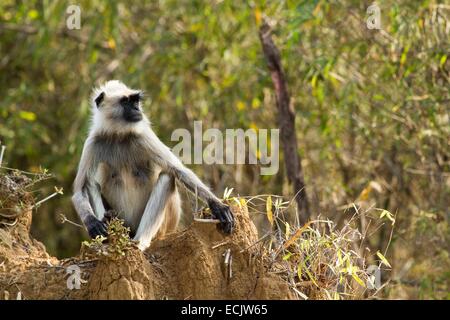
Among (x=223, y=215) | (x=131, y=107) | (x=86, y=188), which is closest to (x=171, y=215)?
(x=86, y=188)

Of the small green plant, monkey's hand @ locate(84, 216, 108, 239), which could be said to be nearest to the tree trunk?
monkey's hand @ locate(84, 216, 108, 239)

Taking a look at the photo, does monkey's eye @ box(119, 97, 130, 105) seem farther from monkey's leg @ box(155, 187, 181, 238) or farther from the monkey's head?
monkey's leg @ box(155, 187, 181, 238)

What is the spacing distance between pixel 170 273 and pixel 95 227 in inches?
38.8

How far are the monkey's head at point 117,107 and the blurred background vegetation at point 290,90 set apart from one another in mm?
1986

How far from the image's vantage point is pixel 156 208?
6480mm

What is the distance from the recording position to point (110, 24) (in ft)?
35.3

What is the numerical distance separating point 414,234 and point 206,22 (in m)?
3.36

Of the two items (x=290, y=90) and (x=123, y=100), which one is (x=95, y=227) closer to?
(x=123, y=100)

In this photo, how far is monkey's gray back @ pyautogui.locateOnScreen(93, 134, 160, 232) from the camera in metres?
6.71

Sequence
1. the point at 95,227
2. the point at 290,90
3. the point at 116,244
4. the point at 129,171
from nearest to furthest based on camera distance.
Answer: the point at 116,244 → the point at 95,227 → the point at 129,171 → the point at 290,90

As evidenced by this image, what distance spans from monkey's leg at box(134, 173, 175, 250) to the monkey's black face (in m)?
0.46

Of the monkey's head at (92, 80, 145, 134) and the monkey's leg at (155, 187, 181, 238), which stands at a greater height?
the monkey's head at (92, 80, 145, 134)

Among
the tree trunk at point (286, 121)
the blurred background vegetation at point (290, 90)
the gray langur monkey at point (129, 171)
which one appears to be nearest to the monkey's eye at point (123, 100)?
the gray langur monkey at point (129, 171)

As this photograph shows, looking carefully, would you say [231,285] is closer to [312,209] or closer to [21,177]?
[21,177]
